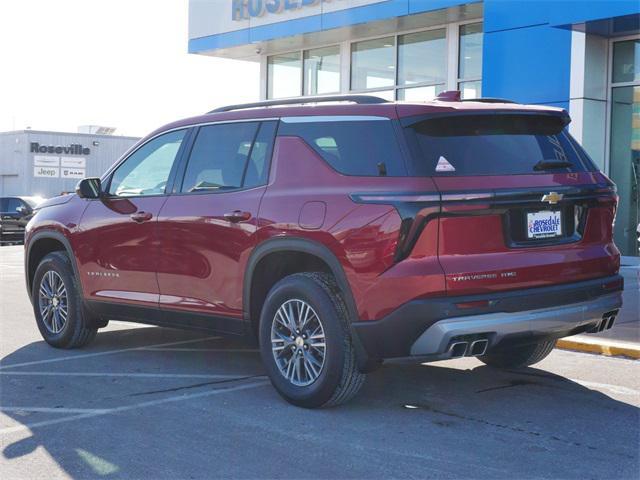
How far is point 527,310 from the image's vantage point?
543 cm

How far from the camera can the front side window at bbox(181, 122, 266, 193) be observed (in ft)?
21.0

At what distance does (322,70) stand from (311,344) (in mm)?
17598

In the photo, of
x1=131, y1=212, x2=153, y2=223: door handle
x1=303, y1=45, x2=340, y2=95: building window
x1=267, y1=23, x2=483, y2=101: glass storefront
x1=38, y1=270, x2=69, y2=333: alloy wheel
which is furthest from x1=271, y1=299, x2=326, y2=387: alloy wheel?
x1=303, y1=45, x2=340, y2=95: building window

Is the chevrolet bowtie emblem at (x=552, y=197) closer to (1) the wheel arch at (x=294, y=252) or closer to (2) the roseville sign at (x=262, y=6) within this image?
(1) the wheel arch at (x=294, y=252)

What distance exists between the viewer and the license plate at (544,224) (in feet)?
18.2

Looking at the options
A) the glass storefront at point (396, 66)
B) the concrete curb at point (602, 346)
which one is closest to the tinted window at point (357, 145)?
the concrete curb at point (602, 346)

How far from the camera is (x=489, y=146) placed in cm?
565

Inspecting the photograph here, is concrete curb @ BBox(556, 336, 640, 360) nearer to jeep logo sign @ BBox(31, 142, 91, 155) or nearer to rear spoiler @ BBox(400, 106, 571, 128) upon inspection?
rear spoiler @ BBox(400, 106, 571, 128)

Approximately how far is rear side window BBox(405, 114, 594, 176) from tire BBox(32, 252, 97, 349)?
3.70 metres

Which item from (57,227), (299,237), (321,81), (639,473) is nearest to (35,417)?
(299,237)

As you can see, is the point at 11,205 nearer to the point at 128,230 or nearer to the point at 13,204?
the point at 13,204

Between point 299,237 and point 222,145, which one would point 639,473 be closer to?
point 299,237

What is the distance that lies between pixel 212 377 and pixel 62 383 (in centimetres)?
107

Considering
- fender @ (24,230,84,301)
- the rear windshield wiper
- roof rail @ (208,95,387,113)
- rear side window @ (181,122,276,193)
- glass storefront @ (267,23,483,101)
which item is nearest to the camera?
the rear windshield wiper
